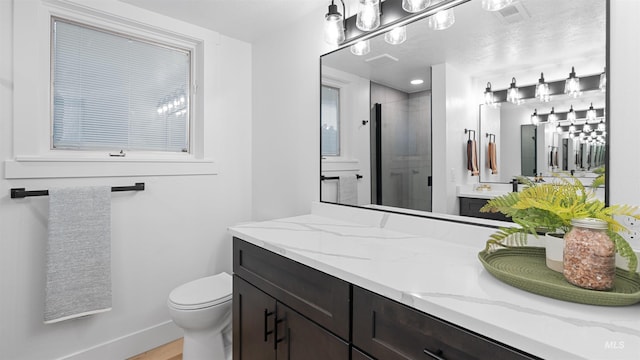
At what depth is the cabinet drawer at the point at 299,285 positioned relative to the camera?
986mm

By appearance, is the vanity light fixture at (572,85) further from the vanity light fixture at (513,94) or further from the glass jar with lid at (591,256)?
the glass jar with lid at (591,256)

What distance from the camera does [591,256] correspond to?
2.41 feet

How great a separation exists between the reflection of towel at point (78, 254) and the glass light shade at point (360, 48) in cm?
168

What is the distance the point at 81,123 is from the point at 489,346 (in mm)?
2369

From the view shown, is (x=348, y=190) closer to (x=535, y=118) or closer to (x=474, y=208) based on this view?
(x=474, y=208)

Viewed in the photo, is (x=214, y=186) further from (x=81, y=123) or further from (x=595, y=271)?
(x=595, y=271)

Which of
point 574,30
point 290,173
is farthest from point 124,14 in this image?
point 574,30

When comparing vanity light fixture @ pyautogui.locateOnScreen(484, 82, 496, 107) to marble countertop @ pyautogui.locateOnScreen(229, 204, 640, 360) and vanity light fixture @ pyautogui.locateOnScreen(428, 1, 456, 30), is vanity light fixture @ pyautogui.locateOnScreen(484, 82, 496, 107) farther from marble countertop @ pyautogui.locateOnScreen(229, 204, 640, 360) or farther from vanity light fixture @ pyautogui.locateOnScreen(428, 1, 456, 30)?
marble countertop @ pyautogui.locateOnScreen(229, 204, 640, 360)

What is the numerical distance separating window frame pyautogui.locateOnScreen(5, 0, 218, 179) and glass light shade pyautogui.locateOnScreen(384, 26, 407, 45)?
1.43m

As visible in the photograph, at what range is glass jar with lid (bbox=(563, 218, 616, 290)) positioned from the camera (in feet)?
2.38

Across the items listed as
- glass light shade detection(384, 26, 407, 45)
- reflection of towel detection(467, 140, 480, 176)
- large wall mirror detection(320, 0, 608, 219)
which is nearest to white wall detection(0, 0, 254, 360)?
large wall mirror detection(320, 0, 608, 219)

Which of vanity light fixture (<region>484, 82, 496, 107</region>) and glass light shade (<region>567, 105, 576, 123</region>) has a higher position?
vanity light fixture (<region>484, 82, 496, 107</region>)

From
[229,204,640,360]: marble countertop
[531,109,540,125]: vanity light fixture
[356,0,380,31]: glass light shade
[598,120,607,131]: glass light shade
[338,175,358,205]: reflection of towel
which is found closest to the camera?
[229,204,640,360]: marble countertop

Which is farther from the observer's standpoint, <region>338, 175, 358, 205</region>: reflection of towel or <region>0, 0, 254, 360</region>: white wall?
<region>338, 175, 358, 205</region>: reflection of towel
